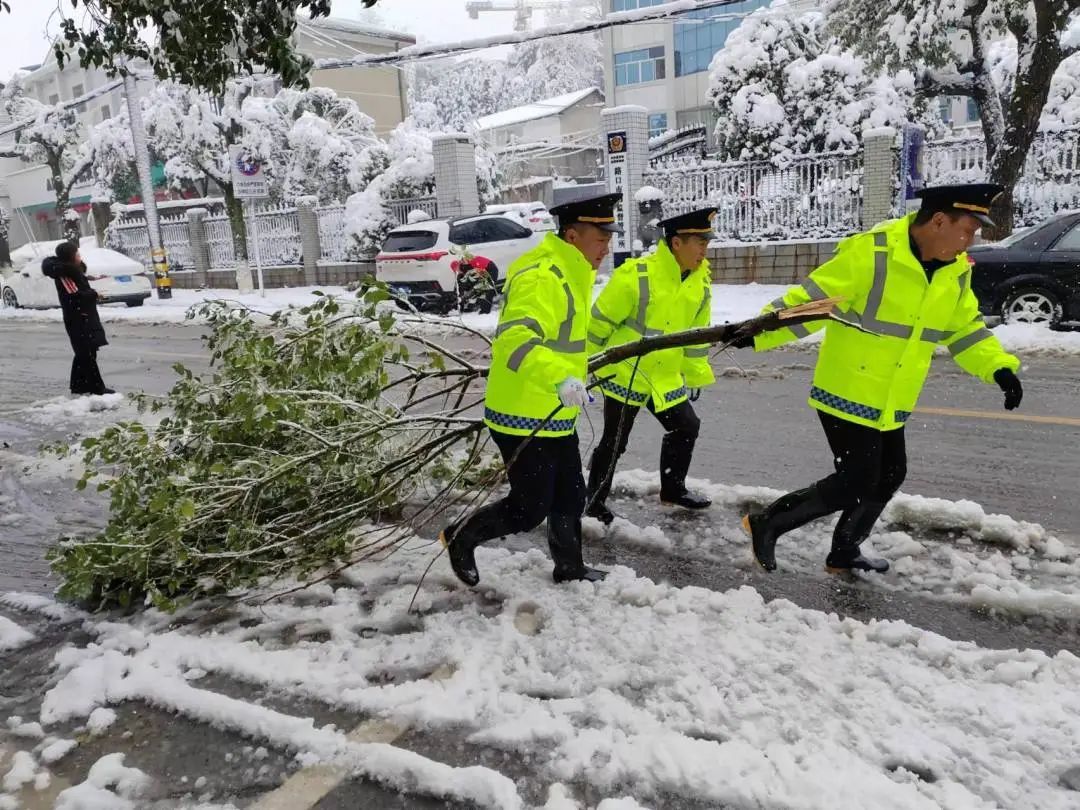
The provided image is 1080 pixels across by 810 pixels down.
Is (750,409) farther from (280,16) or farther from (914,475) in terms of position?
(280,16)

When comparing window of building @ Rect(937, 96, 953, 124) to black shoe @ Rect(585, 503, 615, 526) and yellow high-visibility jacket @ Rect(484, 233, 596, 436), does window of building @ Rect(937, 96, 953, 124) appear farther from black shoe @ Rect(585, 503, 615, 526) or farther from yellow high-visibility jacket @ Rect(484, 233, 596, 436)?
yellow high-visibility jacket @ Rect(484, 233, 596, 436)

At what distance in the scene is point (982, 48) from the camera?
13.7m

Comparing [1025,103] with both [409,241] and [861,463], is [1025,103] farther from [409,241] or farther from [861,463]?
[861,463]

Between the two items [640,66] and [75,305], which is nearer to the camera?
[75,305]

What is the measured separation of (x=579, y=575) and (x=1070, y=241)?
26.9 ft

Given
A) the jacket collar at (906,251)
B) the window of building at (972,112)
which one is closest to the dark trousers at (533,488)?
the jacket collar at (906,251)

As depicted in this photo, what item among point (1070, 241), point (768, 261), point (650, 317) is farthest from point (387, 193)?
point (650, 317)

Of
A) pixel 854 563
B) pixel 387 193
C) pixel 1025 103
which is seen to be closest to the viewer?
pixel 854 563

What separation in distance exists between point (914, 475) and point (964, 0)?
1072 cm

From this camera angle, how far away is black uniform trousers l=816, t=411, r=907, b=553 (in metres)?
3.52

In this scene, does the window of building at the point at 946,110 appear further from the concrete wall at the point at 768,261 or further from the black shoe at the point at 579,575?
the black shoe at the point at 579,575

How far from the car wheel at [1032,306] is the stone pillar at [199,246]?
22.3m

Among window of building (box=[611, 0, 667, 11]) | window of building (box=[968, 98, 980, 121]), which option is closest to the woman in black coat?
window of building (box=[968, 98, 980, 121])

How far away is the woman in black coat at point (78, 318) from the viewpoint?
8.87 meters
